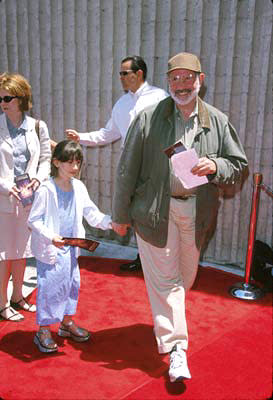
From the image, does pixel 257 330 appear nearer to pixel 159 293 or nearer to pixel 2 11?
pixel 159 293

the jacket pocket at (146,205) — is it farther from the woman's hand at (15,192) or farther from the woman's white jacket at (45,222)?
the woman's hand at (15,192)

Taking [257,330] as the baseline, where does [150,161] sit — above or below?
above

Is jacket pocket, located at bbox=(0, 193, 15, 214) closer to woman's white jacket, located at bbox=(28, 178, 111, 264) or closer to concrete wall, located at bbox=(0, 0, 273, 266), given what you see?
woman's white jacket, located at bbox=(28, 178, 111, 264)

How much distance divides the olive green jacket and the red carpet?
0.87 m

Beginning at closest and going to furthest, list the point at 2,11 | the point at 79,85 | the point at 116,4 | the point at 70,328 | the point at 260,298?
the point at 70,328 → the point at 260,298 → the point at 116,4 → the point at 79,85 → the point at 2,11

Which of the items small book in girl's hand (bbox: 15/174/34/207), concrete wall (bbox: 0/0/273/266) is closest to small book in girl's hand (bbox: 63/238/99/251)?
small book in girl's hand (bbox: 15/174/34/207)

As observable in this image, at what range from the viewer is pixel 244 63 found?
4.69 meters

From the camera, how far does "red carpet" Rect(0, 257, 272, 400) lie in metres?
2.74

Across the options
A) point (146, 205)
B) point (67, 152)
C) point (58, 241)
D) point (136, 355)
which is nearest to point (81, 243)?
point (58, 241)

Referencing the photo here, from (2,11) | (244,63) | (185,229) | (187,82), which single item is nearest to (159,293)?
(185,229)

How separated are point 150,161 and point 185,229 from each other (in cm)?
49

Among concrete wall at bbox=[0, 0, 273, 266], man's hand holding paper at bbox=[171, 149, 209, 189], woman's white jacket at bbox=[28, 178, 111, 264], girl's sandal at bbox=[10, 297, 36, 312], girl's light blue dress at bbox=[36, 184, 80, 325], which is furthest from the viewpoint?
concrete wall at bbox=[0, 0, 273, 266]

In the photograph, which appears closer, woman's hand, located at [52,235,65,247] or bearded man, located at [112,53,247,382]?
bearded man, located at [112,53,247,382]

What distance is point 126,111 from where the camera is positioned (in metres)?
4.50
